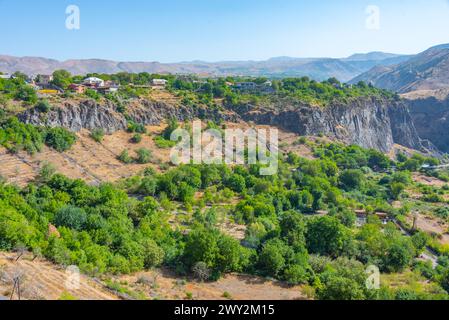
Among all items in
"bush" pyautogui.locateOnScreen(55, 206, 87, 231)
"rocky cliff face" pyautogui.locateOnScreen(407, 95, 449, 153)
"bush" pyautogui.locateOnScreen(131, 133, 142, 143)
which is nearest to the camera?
"bush" pyautogui.locateOnScreen(55, 206, 87, 231)

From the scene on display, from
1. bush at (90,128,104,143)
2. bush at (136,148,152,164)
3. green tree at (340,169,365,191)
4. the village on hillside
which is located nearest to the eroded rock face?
bush at (90,128,104,143)

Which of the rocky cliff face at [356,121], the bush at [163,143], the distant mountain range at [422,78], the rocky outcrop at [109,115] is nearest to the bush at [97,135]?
the rocky outcrop at [109,115]

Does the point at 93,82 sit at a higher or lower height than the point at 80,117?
higher

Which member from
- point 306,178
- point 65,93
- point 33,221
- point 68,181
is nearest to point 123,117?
point 65,93

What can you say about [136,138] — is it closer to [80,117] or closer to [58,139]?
[80,117]

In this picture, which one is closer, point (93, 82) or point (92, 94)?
point (92, 94)

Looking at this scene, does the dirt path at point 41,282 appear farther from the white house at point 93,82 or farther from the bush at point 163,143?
the white house at point 93,82

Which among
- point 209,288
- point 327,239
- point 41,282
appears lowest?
point 209,288

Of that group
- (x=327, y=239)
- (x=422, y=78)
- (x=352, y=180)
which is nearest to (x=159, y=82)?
(x=352, y=180)

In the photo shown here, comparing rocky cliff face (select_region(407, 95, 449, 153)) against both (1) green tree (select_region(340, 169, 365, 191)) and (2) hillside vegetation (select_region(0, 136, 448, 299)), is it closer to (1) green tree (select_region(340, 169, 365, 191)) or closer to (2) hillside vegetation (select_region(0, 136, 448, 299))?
(1) green tree (select_region(340, 169, 365, 191))
